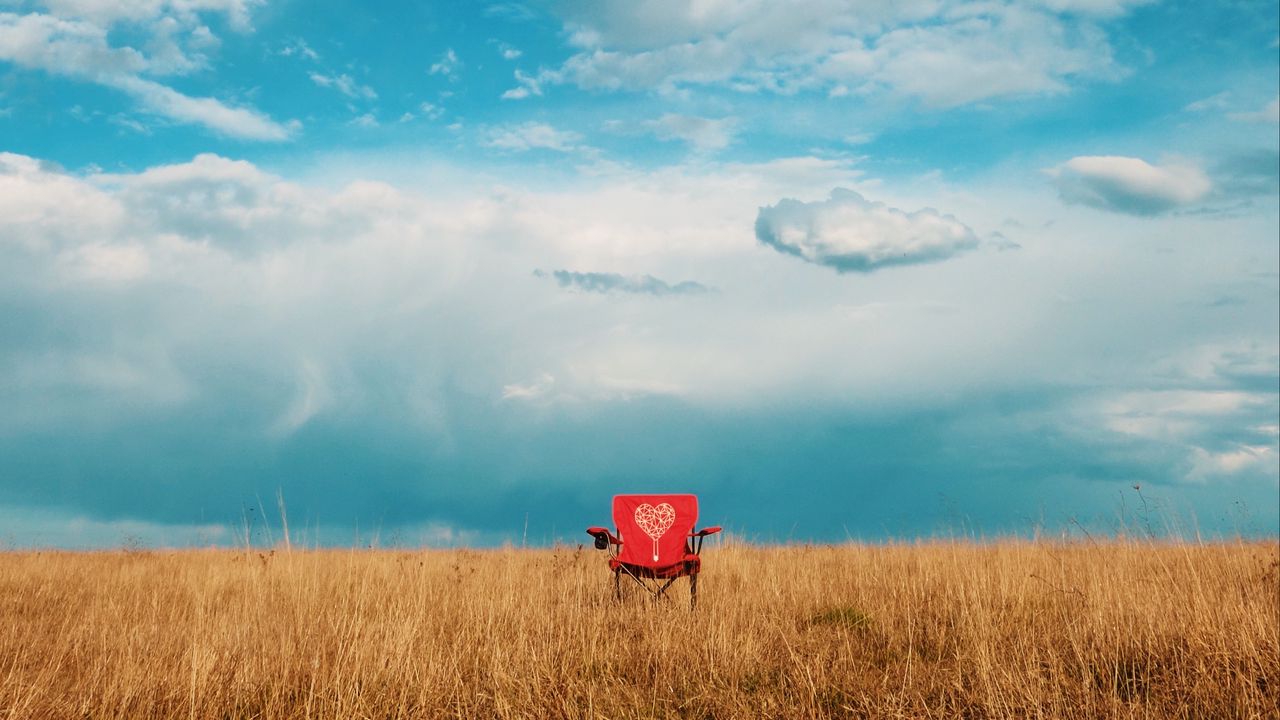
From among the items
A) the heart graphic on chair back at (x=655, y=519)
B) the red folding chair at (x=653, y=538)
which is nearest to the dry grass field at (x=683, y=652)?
the red folding chair at (x=653, y=538)

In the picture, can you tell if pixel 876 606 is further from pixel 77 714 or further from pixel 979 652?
pixel 77 714

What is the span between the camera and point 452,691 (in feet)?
10.3

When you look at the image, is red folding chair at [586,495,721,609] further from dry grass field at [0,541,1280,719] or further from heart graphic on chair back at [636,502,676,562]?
dry grass field at [0,541,1280,719]

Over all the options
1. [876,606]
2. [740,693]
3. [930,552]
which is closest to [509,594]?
[740,693]

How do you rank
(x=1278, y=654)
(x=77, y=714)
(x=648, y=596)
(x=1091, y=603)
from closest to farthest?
(x=77, y=714), (x=1278, y=654), (x=1091, y=603), (x=648, y=596)

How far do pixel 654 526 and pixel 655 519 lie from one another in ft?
0.14

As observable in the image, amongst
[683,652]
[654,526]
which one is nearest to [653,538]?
[654,526]

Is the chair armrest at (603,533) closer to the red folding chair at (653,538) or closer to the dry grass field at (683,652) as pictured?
the red folding chair at (653,538)

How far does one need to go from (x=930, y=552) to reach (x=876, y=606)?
9.50ft

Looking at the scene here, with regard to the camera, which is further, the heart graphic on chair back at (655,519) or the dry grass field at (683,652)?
the heart graphic on chair back at (655,519)

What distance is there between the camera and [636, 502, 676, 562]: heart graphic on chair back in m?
5.17

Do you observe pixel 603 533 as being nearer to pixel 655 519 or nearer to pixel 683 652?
pixel 655 519

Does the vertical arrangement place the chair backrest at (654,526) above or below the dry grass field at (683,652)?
above

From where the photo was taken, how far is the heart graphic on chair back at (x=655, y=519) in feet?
17.0
